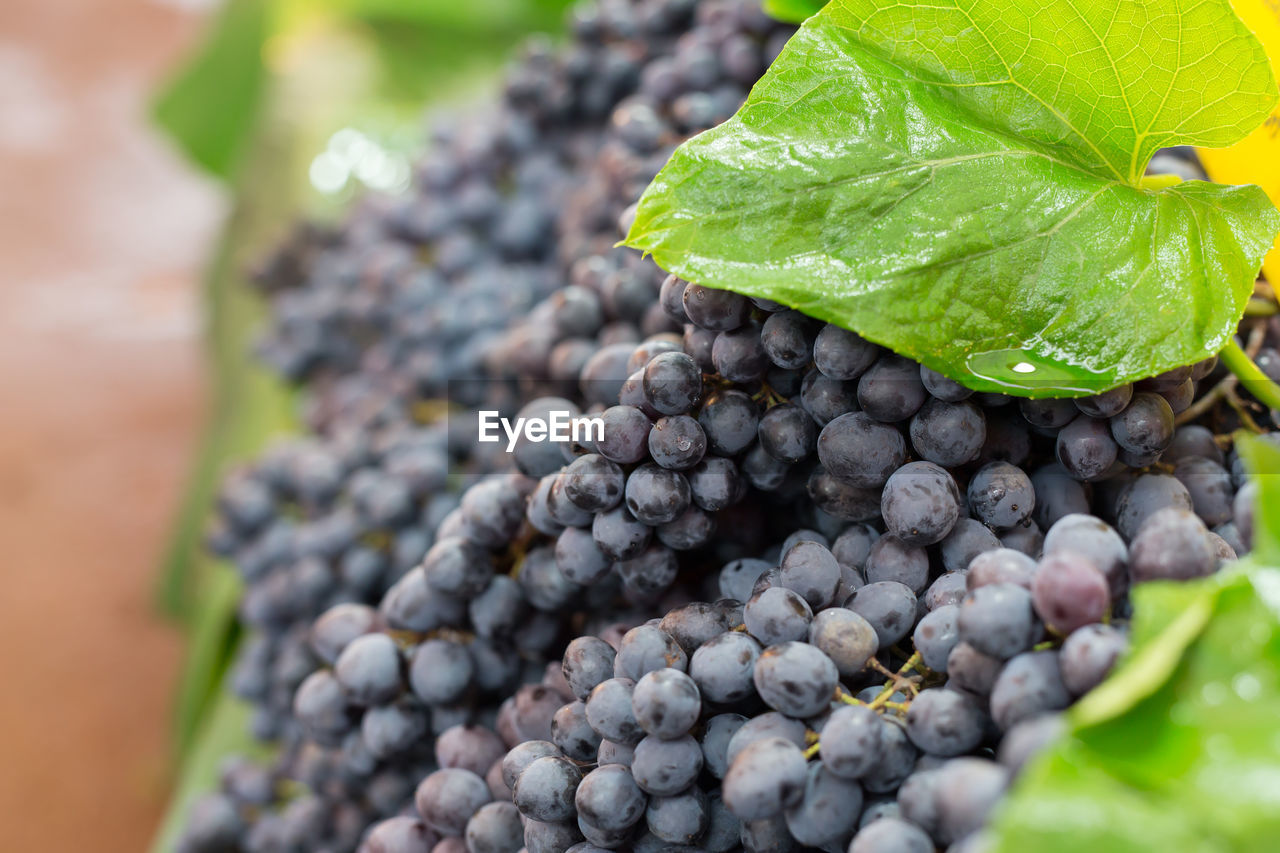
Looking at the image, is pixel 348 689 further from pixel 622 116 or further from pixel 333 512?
pixel 622 116

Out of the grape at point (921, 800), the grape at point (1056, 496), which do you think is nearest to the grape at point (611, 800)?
the grape at point (921, 800)

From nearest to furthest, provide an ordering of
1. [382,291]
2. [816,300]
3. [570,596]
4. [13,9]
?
[816,300]
[570,596]
[382,291]
[13,9]

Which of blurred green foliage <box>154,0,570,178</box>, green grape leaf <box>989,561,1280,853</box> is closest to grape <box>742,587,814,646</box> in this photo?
green grape leaf <box>989,561,1280,853</box>

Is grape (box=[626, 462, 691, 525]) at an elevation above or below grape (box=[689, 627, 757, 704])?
above

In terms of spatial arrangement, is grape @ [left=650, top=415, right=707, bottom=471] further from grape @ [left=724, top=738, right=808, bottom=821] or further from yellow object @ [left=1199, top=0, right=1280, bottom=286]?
yellow object @ [left=1199, top=0, right=1280, bottom=286]

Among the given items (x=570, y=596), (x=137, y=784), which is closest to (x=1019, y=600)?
(x=570, y=596)

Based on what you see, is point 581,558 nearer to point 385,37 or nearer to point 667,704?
point 667,704

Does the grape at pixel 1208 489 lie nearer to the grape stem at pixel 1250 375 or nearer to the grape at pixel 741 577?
the grape stem at pixel 1250 375
